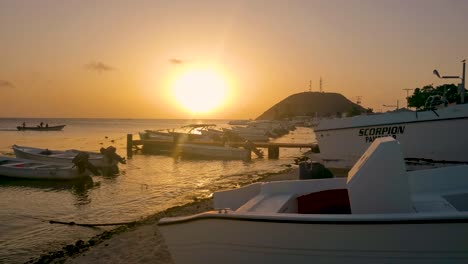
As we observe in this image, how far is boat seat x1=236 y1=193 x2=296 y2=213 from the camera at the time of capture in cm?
571

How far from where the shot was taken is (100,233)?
10.2 metres

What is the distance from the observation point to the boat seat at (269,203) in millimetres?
5708

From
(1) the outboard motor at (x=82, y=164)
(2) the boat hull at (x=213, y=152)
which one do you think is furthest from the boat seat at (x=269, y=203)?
(2) the boat hull at (x=213, y=152)

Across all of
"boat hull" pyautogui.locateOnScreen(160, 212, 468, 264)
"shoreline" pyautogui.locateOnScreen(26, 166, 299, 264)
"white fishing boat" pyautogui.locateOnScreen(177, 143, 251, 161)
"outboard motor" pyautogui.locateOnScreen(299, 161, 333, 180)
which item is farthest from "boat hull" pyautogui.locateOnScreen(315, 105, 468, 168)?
"white fishing boat" pyautogui.locateOnScreen(177, 143, 251, 161)

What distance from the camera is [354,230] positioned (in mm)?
4473

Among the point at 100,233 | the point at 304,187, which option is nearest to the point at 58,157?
the point at 100,233

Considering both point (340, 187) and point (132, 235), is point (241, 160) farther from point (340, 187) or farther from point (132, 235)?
point (340, 187)

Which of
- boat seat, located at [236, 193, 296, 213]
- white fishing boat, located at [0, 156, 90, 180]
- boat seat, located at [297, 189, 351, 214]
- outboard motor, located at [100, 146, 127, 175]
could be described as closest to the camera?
boat seat, located at [236, 193, 296, 213]

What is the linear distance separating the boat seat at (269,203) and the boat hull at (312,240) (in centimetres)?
64

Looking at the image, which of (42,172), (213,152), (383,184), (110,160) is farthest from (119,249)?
(213,152)

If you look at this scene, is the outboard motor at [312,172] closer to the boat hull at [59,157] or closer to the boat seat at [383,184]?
the boat seat at [383,184]

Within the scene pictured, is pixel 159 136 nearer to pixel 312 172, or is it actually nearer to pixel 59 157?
pixel 59 157

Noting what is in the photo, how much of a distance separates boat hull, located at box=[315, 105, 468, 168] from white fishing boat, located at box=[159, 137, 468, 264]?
441 inches

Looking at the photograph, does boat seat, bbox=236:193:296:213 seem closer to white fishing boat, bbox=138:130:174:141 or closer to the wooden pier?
the wooden pier
